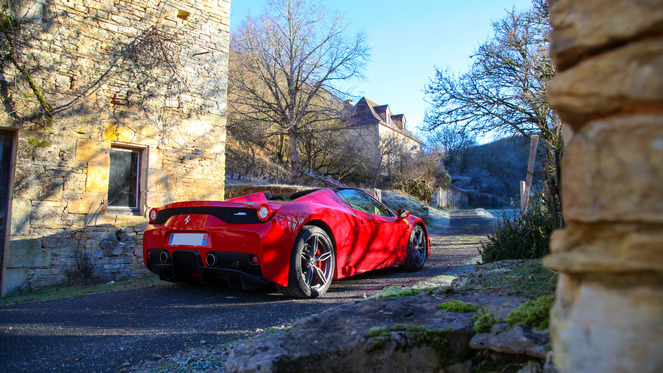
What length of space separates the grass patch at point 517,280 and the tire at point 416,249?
7.68 ft

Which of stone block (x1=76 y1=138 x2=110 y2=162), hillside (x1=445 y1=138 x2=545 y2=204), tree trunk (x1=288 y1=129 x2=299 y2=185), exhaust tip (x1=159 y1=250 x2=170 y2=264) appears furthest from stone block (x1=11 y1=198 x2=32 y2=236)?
hillside (x1=445 y1=138 x2=545 y2=204)

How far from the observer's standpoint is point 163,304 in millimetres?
4152

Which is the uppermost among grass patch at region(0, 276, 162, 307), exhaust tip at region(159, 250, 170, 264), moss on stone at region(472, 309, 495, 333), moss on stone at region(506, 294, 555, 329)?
moss on stone at region(506, 294, 555, 329)

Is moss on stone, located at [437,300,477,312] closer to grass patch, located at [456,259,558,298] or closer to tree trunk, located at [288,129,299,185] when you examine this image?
grass patch, located at [456,259,558,298]

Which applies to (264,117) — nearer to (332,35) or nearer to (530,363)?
(332,35)

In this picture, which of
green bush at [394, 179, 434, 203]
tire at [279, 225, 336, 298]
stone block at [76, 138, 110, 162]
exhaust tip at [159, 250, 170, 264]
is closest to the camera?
tire at [279, 225, 336, 298]

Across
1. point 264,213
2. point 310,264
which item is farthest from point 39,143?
point 310,264

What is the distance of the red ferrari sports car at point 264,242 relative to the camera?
398 centimetres

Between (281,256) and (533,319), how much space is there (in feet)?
8.67

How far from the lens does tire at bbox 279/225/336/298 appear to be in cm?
413

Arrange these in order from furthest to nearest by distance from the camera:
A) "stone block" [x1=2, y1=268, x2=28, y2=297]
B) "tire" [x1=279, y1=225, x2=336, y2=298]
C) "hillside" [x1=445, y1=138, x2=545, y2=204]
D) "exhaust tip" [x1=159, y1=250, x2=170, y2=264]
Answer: "hillside" [x1=445, y1=138, x2=545, y2=204]
"stone block" [x1=2, y1=268, x2=28, y2=297]
"exhaust tip" [x1=159, y1=250, x2=170, y2=264]
"tire" [x1=279, y1=225, x2=336, y2=298]

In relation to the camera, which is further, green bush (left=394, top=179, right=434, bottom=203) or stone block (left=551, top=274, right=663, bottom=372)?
green bush (left=394, top=179, right=434, bottom=203)

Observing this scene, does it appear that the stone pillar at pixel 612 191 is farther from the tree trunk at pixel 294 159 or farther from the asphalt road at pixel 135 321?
the tree trunk at pixel 294 159

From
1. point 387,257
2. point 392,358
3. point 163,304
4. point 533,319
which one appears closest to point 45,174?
point 163,304
